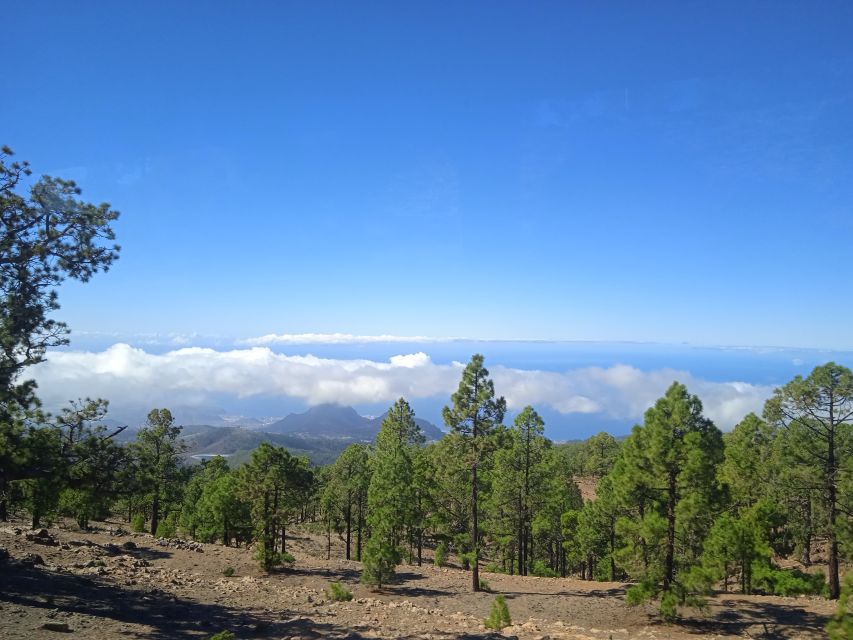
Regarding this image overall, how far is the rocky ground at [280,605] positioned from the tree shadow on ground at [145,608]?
0.04 m

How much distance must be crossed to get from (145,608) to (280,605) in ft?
17.2

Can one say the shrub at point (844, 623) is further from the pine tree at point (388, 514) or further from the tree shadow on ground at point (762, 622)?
the pine tree at point (388, 514)

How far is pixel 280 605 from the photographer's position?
1916 centimetres

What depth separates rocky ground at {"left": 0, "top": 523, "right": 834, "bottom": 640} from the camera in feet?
46.8

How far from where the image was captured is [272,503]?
89.7ft

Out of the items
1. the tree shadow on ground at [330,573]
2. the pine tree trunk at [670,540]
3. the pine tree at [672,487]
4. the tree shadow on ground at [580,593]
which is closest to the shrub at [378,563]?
the tree shadow on ground at [330,573]

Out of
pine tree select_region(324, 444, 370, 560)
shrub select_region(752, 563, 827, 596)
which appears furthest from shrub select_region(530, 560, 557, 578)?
pine tree select_region(324, 444, 370, 560)

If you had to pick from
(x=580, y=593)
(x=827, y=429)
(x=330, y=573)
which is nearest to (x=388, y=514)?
(x=330, y=573)

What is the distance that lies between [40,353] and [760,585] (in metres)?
31.9

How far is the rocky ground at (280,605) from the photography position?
562 inches

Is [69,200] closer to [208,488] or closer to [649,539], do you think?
[649,539]

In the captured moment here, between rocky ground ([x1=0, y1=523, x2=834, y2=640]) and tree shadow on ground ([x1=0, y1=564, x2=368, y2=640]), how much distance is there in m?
0.04

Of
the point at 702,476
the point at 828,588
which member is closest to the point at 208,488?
the point at 702,476

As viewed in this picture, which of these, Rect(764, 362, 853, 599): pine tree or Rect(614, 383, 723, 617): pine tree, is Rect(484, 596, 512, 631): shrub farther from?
Rect(764, 362, 853, 599): pine tree
